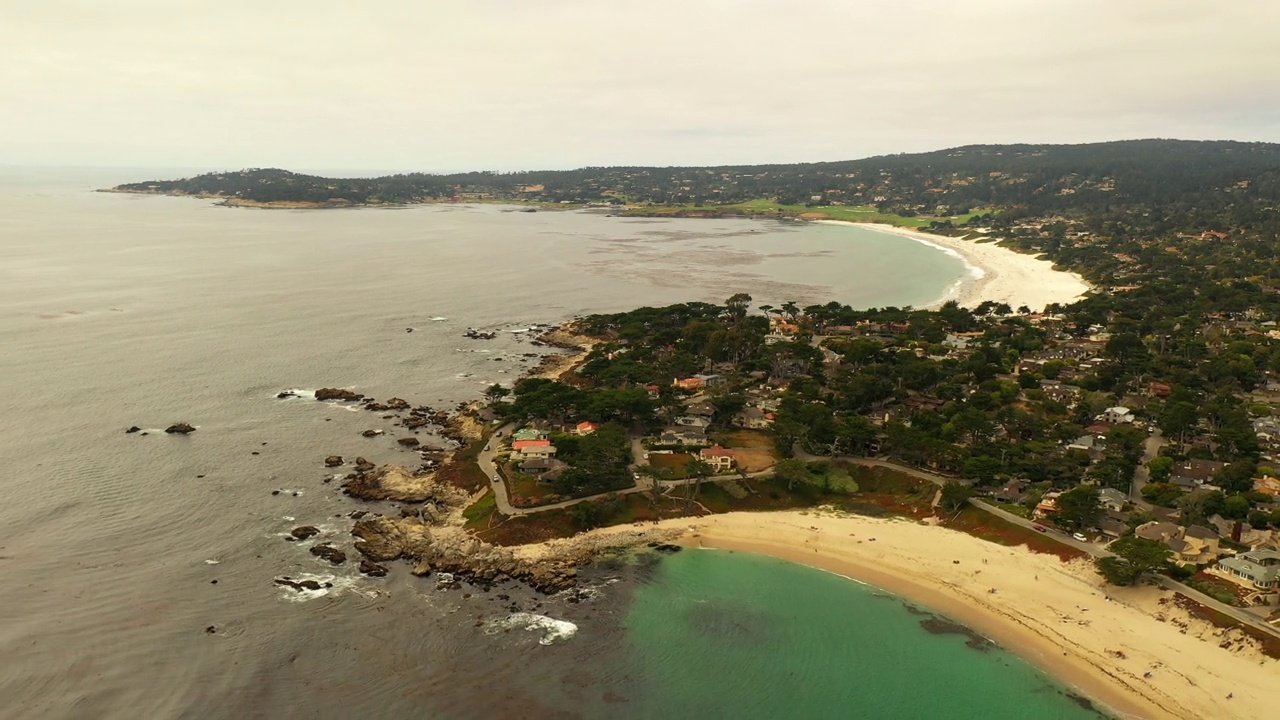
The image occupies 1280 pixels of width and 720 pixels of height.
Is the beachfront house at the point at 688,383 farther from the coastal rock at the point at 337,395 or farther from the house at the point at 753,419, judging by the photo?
the coastal rock at the point at 337,395

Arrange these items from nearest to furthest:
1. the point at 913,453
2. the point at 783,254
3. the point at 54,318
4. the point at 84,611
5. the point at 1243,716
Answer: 1. the point at 1243,716
2. the point at 84,611
3. the point at 913,453
4. the point at 54,318
5. the point at 783,254

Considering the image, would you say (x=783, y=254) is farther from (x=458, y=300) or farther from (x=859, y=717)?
(x=859, y=717)

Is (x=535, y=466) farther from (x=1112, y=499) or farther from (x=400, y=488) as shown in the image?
(x=1112, y=499)

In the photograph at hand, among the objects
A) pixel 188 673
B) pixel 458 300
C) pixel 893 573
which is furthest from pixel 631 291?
pixel 188 673

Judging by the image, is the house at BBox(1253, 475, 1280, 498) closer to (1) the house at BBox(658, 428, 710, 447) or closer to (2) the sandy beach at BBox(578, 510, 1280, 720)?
(2) the sandy beach at BBox(578, 510, 1280, 720)

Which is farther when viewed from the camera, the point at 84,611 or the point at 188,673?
the point at 84,611

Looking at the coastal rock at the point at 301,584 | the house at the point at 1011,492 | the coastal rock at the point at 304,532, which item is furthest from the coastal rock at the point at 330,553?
the house at the point at 1011,492
